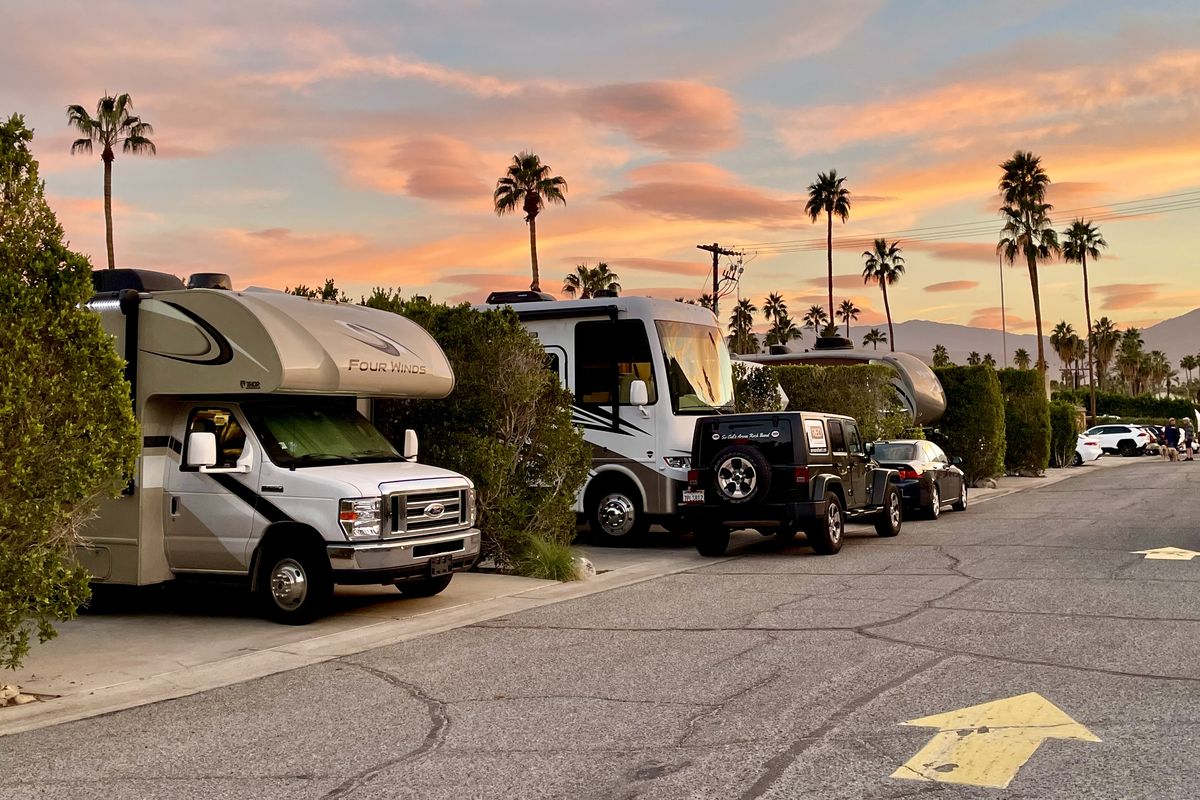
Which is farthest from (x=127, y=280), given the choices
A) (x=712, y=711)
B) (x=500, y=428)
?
(x=712, y=711)

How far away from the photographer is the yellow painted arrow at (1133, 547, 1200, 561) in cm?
1484

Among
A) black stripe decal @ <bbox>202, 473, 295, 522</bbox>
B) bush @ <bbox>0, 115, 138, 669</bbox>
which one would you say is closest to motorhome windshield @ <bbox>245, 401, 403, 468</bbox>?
black stripe decal @ <bbox>202, 473, 295, 522</bbox>

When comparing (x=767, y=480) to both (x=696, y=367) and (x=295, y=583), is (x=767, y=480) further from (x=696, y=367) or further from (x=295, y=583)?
(x=295, y=583)

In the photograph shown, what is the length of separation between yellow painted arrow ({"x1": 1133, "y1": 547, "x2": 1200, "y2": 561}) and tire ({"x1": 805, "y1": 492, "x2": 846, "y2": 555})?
3.83 metres

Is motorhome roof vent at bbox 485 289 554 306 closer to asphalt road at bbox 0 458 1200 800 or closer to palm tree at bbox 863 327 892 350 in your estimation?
asphalt road at bbox 0 458 1200 800

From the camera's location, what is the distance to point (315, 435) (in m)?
11.5

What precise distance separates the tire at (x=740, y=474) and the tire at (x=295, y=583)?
6.58 meters

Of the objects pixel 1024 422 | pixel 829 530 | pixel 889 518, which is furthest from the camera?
pixel 1024 422

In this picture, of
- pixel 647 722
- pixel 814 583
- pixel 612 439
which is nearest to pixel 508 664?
pixel 647 722

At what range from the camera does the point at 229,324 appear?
10.8 meters

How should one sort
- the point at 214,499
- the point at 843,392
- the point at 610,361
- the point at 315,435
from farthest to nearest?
the point at 843,392
the point at 610,361
the point at 315,435
the point at 214,499

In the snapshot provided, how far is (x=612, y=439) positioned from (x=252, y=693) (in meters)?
10.2

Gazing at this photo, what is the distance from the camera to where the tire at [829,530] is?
1589 centimetres

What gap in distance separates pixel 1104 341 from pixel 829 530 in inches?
5286
